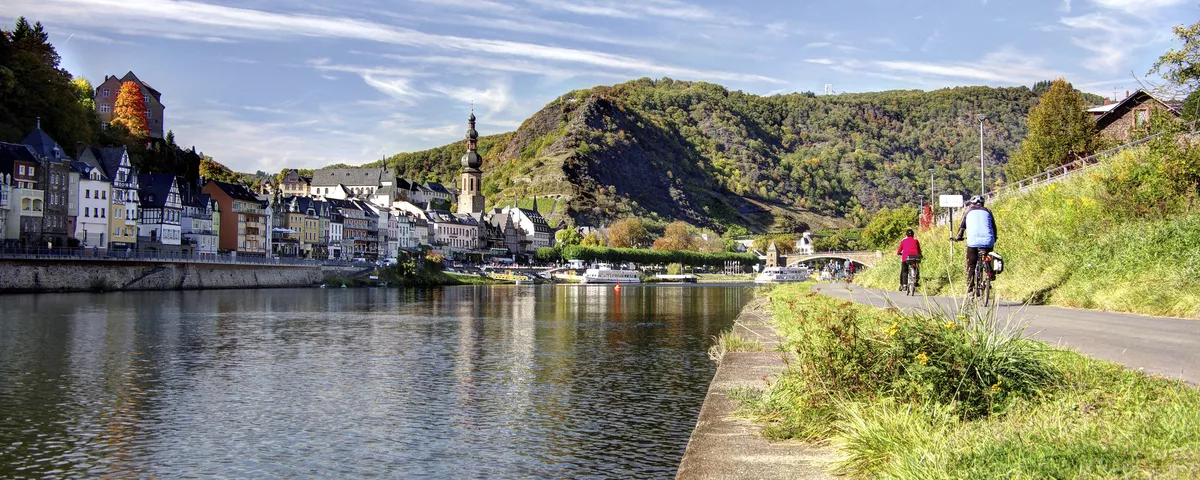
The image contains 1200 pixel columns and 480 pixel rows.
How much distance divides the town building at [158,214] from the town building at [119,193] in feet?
10.9

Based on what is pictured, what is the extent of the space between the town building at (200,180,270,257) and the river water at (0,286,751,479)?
83168mm

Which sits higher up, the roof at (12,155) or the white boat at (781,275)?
the roof at (12,155)

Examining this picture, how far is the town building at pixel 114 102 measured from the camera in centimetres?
13525

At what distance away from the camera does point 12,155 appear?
7975 centimetres

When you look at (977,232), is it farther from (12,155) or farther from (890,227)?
(890,227)

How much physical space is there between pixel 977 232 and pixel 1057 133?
63.6 meters

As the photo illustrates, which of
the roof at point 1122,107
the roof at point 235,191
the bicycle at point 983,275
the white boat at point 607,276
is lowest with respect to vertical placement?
the white boat at point 607,276

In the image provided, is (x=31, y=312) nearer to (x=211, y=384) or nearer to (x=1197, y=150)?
(x=211, y=384)

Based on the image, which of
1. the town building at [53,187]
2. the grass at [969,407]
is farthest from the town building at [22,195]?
the grass at [969,407]

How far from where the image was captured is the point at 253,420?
17.4 metres

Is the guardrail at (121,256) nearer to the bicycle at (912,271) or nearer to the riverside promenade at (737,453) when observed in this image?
the bicycle at (912,271)

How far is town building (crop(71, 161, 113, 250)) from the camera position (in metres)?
89.2

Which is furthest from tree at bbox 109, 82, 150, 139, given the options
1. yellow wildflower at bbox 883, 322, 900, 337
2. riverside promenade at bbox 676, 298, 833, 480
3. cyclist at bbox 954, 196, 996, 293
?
yellow wildflower at bbox 883, 322, 900, 337

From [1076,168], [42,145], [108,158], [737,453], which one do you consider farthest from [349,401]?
[108,158]
